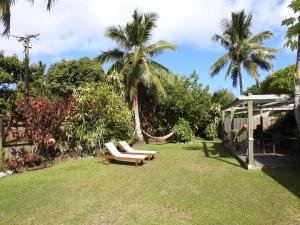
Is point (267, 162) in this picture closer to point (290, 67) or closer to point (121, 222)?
point (121, 222)

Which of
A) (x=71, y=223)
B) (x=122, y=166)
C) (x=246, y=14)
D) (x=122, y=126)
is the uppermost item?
(x=246, y=14)

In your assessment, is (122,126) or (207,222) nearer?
(207,222)

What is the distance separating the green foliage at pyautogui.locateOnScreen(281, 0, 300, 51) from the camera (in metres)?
7.51

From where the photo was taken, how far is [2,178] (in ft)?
30.9

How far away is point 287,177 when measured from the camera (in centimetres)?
861

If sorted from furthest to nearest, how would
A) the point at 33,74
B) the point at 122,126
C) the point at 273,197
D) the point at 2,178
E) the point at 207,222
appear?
1. the point at 33,74
2. the point at 122,126
3. the point at 2,178
4. the point at 273,197
5. the point at 207,222

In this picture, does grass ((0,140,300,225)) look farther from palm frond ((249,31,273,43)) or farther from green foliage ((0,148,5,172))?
palm frond ((249,31,273,43))

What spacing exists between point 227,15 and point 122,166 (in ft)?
70.7

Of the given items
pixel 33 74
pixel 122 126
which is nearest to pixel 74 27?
pixel 122 126

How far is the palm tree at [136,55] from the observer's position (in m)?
19.3

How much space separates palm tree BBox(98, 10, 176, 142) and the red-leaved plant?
7567 millimetres

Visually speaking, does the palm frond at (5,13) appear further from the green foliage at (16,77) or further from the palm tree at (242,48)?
the palm tree at (242,48)

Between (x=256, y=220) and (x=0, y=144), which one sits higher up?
(x=0, y=144)

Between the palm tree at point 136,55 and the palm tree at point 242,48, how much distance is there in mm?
10191
